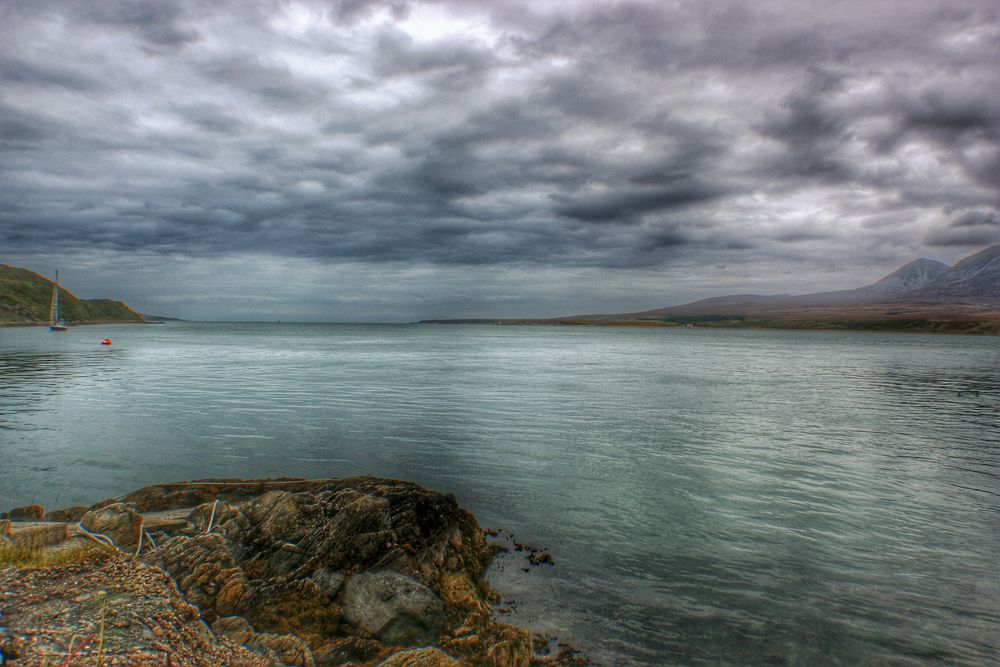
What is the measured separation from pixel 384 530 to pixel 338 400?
23473 millimetres

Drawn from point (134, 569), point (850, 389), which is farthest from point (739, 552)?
point (850, 389)

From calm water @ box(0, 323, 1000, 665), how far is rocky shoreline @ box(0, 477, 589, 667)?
4.36 feet

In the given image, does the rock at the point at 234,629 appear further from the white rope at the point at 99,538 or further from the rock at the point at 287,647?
the white rope at the point at 99,538

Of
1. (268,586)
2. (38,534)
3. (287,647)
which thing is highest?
(38,534)

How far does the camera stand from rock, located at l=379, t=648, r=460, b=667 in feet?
18.8

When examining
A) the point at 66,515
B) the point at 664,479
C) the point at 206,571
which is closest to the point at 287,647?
the point at 206,571

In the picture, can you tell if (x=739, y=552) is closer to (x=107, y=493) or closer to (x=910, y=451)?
(x=910, y=451)

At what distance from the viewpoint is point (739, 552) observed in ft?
34.6

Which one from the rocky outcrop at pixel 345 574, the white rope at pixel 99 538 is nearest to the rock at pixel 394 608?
the rocky outcrop at pixel 345 574

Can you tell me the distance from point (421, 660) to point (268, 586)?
341cm

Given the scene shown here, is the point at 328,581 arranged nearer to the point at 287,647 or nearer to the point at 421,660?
the point at 287,647

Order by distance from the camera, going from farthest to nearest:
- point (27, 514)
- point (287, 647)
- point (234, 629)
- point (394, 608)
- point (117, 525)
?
point (27, 514) < point (117, 525) < point (394, 608) < point (234, 629) < point (287, 647)

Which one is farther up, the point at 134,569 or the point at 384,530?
the point at 134,569

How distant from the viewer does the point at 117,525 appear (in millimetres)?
8844
